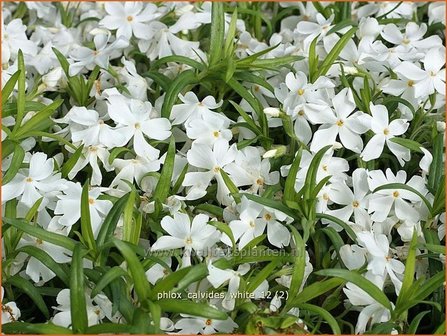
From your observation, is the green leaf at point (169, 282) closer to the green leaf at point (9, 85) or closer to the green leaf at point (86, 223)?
the green leaf at point (86, 223)

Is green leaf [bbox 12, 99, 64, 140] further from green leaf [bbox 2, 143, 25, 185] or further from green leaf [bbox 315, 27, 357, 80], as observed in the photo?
green leaf [bbox 315, 27, 357, 80]

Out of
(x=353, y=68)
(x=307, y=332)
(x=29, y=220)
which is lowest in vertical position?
(x=307, y=332)

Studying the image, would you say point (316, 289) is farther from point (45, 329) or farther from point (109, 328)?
point (45, 329)

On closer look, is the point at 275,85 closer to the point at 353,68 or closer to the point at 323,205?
the point at 353,68

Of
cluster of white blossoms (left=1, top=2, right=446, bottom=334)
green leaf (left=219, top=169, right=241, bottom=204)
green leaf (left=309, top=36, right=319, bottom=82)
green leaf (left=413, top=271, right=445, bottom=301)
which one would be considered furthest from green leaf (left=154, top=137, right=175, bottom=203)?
green leaf (left=413, top=271, right=445, bottom=301)

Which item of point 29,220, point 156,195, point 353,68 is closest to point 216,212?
point 156,195
